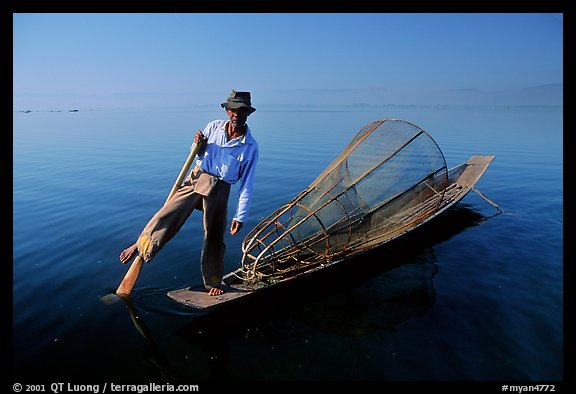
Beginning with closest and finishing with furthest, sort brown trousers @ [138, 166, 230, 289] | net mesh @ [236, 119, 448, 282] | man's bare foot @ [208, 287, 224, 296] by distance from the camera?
brown trousers @ [138, 166, 230, 289] < man's bare foot @ [208, 287, 224, 296] < net mesh @ [236, 119, 448, 282]

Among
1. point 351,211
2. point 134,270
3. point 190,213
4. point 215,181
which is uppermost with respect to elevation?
point 215,181

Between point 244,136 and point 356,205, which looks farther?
point 356,205

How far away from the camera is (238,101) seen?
177 inches

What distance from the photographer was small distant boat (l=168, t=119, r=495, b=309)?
554cm

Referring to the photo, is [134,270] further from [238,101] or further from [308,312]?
[238,101]

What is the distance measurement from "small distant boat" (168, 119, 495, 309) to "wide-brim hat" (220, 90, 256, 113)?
6.24 ft

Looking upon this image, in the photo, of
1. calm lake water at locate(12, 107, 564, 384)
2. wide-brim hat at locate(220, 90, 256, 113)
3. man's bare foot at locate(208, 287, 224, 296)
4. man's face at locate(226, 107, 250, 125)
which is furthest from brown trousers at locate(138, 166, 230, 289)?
calm lake water at locate(12, 107, 564, 384)

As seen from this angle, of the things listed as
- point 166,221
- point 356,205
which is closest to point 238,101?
point 166,221

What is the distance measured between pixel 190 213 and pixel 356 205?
4081 mm

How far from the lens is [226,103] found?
177 inches

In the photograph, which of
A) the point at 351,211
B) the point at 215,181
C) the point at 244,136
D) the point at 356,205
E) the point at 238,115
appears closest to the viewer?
the point at 238,115

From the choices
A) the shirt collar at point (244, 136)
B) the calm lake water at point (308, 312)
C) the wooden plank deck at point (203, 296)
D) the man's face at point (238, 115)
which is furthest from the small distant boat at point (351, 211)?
the man's face at point (238, 115)

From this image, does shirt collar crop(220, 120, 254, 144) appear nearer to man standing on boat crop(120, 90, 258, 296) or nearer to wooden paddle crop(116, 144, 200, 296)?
man standing on boat crop(120, 90, 258, 296)
